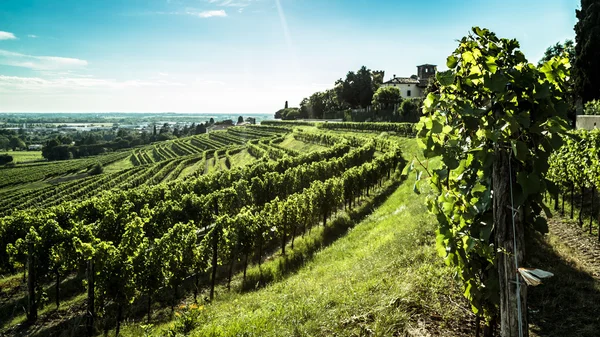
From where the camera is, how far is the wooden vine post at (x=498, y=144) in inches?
125

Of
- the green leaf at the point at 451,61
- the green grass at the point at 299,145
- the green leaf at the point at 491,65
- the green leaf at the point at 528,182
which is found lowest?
the green grass at the point at 299,145

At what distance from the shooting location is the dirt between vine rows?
1101cm

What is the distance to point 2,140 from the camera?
193250 mm

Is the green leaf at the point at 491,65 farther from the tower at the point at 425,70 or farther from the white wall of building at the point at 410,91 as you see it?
the tower at the point at 425,70

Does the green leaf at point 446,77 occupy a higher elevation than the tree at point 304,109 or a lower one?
lower

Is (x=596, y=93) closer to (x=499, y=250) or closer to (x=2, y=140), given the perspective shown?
(x=499, y=250)

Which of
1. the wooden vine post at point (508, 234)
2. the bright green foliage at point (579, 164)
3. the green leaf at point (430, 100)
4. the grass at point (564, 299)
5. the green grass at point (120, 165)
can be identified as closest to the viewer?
the wooden vine post at point (508, 234)

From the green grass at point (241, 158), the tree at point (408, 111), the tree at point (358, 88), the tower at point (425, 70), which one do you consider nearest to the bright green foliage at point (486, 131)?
the green grass at point (241, 158)

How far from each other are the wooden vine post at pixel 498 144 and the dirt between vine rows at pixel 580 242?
897cm

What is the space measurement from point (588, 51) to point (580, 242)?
3198 centimetres

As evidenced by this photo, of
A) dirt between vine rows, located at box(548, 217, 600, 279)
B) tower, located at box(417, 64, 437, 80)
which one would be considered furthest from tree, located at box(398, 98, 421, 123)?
dirt between vine rows, located at box(548, 217, 600, 279)

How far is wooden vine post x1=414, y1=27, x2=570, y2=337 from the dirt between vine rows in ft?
29.4

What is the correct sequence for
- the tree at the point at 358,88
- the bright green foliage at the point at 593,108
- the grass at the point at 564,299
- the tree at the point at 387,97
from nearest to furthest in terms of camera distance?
the grass at the point at 564,299 < the bright green foliage at the point at 593,108 < the tree at the point at 387,97 < the tree at the point at 358,88

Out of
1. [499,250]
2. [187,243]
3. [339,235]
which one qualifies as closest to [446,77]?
[499,250]
